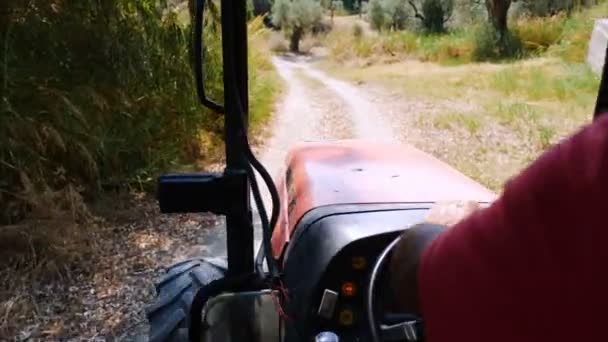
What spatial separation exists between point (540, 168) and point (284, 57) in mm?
6486

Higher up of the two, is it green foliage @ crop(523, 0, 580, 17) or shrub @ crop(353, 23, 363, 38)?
green foliage @ crop(523, 0, 580, 17)

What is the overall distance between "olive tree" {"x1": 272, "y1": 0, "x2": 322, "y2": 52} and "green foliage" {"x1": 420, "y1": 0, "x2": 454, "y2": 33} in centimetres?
110

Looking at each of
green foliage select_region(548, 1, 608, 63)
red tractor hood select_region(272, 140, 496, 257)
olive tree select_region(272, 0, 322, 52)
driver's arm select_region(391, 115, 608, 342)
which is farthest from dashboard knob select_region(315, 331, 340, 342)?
olive tree select_region(272, 0, 322, 52)

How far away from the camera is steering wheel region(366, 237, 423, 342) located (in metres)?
0.81

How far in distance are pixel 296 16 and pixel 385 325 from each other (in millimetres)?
4937

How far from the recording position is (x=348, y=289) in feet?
3.21

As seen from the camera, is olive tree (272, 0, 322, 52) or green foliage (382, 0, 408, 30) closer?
olive tree (272, 0, 322, 52)

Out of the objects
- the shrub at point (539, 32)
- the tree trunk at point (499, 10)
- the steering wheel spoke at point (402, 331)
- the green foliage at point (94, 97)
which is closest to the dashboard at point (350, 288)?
the steering wheel spoke at point (402, 331)

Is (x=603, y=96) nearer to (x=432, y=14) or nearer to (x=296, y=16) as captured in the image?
(x=296, y=16)

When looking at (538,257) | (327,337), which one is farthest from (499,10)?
(538,257)

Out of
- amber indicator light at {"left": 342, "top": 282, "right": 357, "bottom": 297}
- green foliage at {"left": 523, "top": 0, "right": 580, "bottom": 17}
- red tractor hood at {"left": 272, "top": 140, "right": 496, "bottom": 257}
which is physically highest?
green foliage at {"left": 523, "top": 0, "right": 580, "bottom": 17}

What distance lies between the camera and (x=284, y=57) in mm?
6828

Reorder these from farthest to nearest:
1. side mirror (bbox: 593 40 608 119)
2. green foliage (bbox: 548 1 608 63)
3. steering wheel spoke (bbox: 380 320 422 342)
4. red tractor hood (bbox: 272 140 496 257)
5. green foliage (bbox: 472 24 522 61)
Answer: green foliage (bbox: 472 24 522 61) < green foliage (bbox: 548 1 608 63) < red tractor hood (bbox: 272 140 496 257) < side mirror (bbox: 593 40 608 119) < steering wheel spoke (bbox: 380 320 422 342)

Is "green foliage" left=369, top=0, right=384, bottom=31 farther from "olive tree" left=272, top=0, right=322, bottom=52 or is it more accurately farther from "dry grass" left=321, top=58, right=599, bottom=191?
"olive tree" left=272, top=0, right=322, bottom=52
